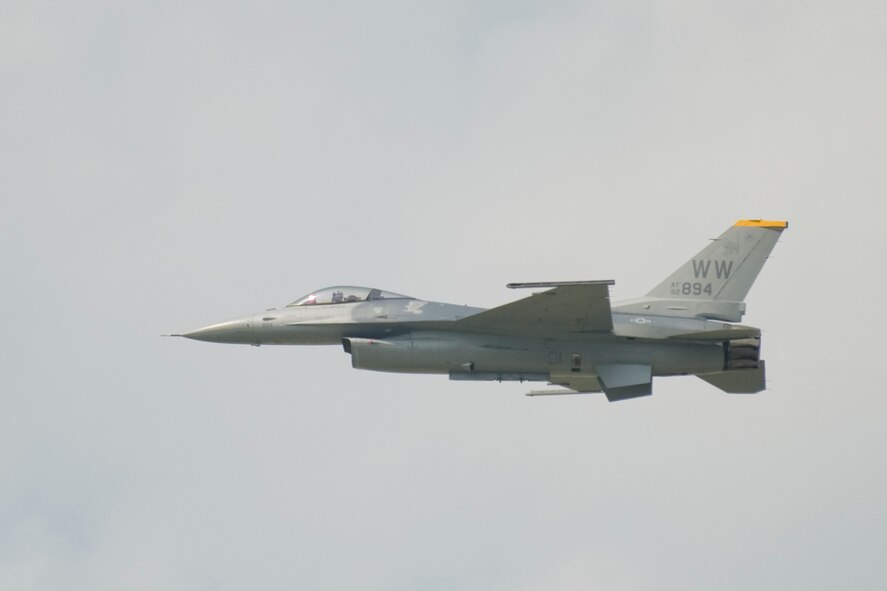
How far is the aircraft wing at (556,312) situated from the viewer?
31656 millimetres

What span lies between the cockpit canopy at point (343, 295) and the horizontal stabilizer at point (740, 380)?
7.01 metres

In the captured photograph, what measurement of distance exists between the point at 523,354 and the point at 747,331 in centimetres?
467

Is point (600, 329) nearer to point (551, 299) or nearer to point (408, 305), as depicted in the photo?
point (551, 299)

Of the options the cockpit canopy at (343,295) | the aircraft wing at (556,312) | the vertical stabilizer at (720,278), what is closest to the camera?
the aircraft wing at (556,312)

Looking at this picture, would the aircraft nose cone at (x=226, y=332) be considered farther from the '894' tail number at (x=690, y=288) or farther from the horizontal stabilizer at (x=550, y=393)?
the '894' tail number at (x=690, y=288)

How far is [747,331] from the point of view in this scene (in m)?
32.7

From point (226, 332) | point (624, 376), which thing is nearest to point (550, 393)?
point (624, 376)

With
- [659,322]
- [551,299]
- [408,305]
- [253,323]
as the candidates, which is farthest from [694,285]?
[253,323]

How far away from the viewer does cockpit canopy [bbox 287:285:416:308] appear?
1368 inches

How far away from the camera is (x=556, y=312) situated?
32469mm

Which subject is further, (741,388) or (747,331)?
(741,388)

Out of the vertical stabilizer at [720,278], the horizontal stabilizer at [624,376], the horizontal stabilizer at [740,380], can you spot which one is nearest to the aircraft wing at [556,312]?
the horizontal stabilizer at [624,376]

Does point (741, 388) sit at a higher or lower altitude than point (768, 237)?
lower

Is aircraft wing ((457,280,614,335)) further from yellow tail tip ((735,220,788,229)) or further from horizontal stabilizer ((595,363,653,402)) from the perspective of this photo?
yellow tail tip ((735,220,788,229))
